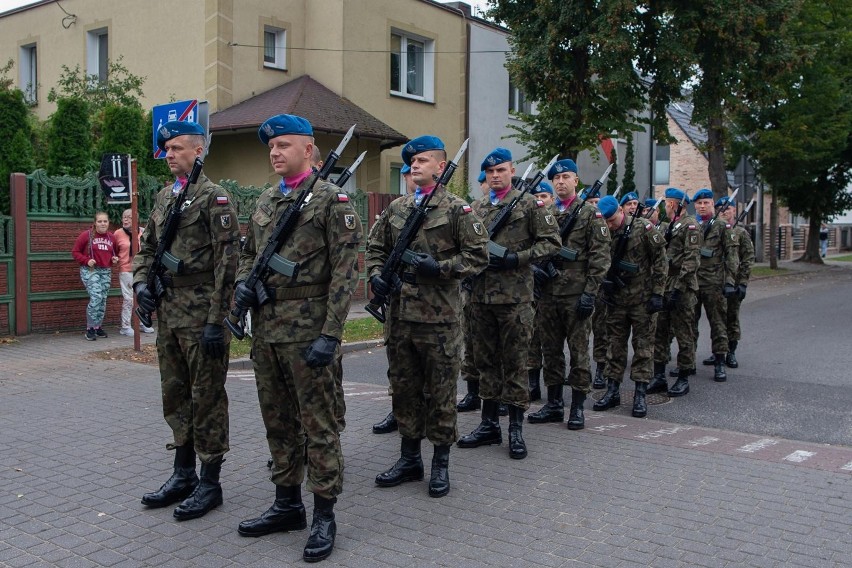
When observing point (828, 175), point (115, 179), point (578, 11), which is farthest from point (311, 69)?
point (828, 175)

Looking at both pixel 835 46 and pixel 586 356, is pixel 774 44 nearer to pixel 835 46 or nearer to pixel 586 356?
pixel 835 46

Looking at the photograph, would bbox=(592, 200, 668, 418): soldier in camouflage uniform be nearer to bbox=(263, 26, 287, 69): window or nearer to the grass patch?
bbox=(263, 26, 287, 69): window

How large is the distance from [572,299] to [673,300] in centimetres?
234

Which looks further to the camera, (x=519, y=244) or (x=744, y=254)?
(x=744, y=254)

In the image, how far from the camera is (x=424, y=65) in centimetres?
2280

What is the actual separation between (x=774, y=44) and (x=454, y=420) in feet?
62.3

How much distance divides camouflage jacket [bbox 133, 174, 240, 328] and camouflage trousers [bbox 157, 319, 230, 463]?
12 centimetres

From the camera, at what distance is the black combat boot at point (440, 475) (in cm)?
536

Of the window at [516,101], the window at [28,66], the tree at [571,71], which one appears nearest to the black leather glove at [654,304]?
the tree at [571,71]

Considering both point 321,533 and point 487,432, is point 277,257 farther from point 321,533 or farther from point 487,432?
point 487,432

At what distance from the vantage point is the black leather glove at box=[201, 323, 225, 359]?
186 inches

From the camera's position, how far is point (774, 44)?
68.8 feet

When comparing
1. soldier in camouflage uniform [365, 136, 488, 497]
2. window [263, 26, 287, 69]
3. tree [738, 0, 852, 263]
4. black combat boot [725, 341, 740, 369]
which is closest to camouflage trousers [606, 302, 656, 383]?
soldier in camouflage uniform [365, 136, 488, 497]

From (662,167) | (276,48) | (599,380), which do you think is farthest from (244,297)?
(662,167)
